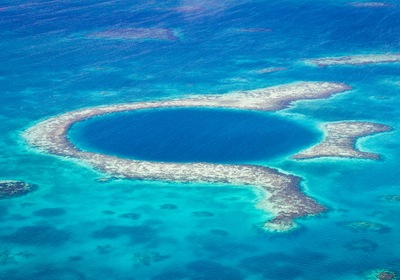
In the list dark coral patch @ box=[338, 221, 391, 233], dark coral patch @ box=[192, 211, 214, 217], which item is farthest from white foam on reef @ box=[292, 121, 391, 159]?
dark coral patch @ box=[192, 211, 214, 217]

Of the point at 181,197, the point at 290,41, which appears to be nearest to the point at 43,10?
the point at 290,41

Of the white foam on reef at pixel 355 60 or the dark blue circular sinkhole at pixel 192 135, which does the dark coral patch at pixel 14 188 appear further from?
the white foam on reef at pixel 355 60

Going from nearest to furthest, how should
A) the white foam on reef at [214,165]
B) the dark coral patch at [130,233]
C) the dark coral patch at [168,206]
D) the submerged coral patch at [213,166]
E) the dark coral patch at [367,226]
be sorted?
the dark coral patch at [130,233]
the dark coral patch at [367,226]
the submerged coral patch at [213,166]
the white foam on reef at [214,165]
the dark coral patch at [168,206]

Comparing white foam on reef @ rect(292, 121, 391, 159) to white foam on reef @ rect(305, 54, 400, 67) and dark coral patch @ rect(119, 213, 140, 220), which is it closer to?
dark coral patch @ rect(119, 213, 140, 220)

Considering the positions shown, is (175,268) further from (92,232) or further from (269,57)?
(269,57)

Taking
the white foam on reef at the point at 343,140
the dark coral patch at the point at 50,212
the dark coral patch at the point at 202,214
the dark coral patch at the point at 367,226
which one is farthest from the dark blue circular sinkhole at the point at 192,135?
the dark coral patch at the point at 367,226

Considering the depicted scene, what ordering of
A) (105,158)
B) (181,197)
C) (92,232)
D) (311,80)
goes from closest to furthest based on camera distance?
1. (92,232)
2. (181,197)
3. (105,158)
4. (311,80)

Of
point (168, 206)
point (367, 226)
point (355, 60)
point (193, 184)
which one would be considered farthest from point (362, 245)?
point (355, 60)
